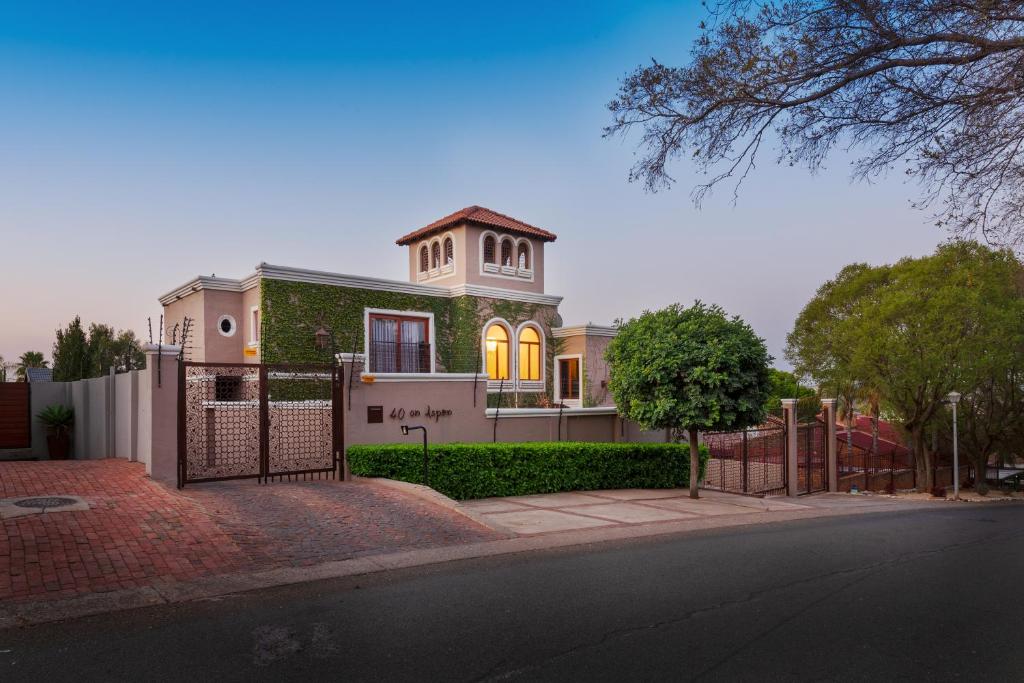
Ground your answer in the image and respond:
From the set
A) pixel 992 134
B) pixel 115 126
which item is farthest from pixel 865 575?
pixel 115 126

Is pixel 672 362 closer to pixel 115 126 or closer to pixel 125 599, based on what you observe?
pixel 125 599

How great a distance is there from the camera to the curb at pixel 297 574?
5715mm

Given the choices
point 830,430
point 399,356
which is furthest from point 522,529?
point 830,430

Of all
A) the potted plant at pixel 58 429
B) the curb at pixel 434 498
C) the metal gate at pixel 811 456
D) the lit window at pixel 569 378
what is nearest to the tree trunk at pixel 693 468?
the curb at pixel 434 498

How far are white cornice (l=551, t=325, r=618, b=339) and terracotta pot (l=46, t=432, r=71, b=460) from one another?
50.6ft

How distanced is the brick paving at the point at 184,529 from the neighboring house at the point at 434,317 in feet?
15.7

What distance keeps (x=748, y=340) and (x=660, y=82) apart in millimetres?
8703

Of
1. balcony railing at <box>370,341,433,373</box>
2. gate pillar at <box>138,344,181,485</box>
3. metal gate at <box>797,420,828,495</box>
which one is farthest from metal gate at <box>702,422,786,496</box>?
gate pillar at <box>138,344,181,485</box>

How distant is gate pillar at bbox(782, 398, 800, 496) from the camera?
19156mm

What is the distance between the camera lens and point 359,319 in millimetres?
20172

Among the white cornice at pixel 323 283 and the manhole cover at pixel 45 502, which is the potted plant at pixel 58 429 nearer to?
the white cornice at pixel 323 283

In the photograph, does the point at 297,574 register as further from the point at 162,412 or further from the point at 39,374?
the point at 39,374

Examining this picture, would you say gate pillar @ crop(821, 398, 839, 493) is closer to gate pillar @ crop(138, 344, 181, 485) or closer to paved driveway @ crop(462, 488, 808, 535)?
paved driveway @ crop(462, 488, 808, 535)

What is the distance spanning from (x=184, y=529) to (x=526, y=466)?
7.48m
